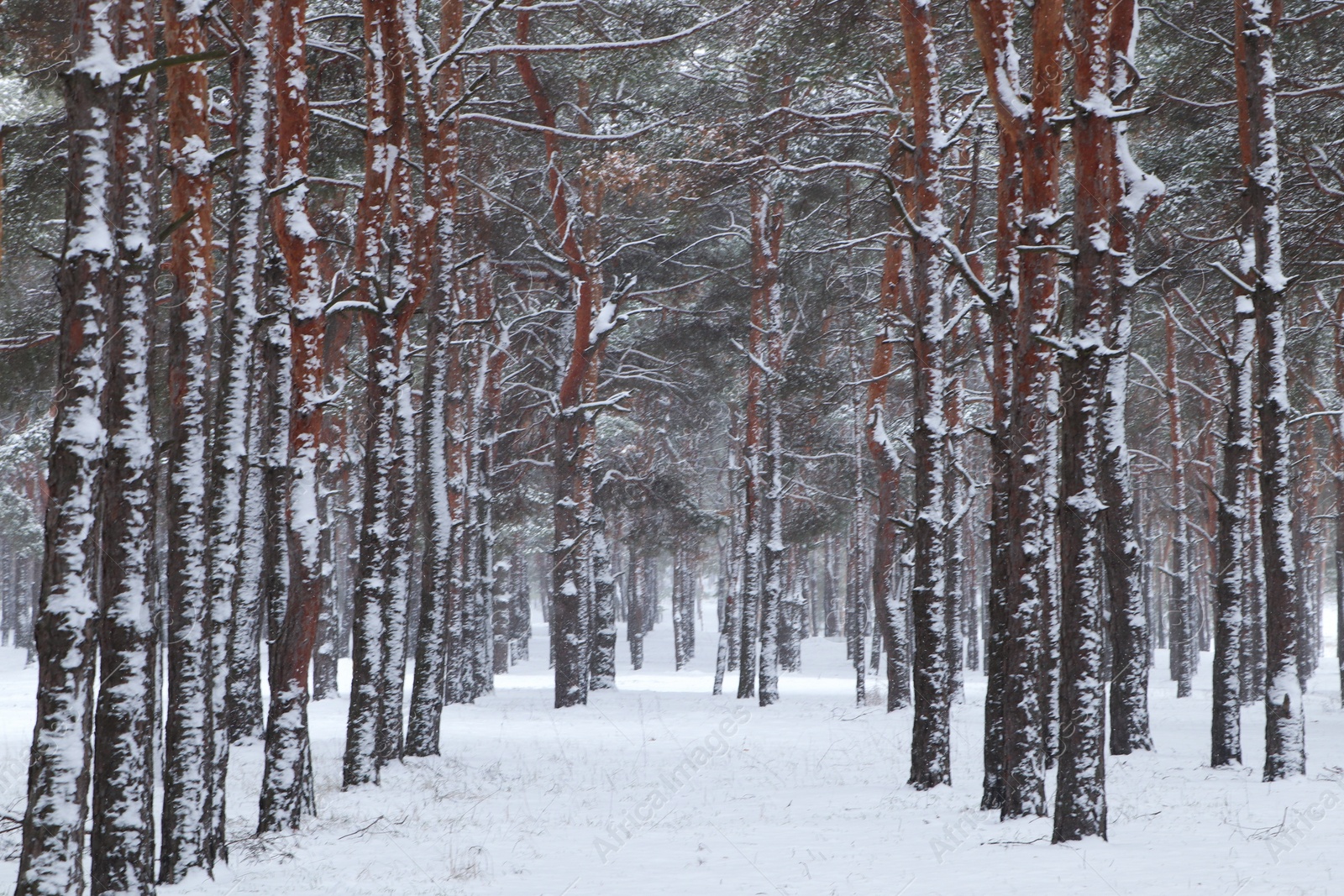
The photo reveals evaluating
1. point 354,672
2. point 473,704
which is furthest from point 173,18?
point 473,704

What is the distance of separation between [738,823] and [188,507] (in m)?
5.74

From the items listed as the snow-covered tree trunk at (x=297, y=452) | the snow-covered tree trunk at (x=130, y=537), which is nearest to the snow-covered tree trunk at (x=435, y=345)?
the snow-covered tree trunk at (x=297, y=452)

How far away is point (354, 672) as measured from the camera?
11.9 m

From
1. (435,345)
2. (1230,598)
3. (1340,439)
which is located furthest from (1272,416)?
(435,345)

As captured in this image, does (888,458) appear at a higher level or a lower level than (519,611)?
higher

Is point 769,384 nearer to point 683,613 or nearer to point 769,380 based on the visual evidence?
point 769,380

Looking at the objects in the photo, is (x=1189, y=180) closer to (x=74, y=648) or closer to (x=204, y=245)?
(x=204, y=245)

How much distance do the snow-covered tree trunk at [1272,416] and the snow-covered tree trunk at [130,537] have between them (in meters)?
10.8

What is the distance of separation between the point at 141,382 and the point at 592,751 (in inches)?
428

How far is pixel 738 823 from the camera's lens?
10.4 metres

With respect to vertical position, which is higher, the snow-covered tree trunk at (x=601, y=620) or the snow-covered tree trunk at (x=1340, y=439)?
the snow-covered tree trunk at (x=1340, y=439)

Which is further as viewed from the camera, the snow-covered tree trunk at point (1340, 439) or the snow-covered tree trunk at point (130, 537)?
the snow-covered tree trunk at point (1340, 439)

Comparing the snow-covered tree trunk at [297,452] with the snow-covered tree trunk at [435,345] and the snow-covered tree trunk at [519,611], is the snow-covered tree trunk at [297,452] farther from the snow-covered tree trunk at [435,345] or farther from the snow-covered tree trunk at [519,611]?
the snow-covered tree trunk at [519,611]

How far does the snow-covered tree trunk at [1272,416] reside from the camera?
38.8ft
